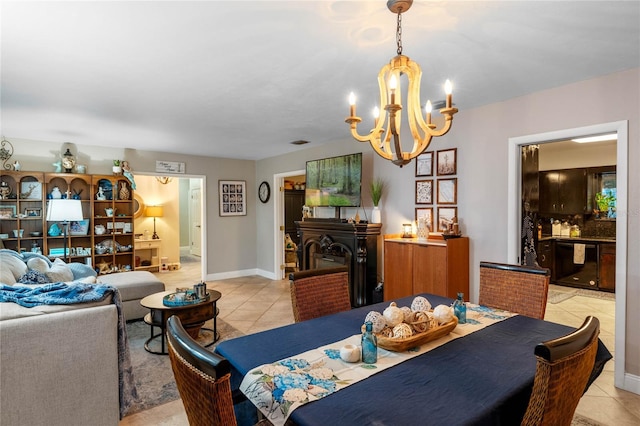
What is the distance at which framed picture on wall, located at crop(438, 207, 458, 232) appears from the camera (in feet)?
12.0

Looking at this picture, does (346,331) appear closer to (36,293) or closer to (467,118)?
(36,293)

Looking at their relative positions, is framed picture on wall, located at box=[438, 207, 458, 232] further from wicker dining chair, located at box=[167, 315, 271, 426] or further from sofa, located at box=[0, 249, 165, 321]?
sofa, located at box=[0, 249, 165, 321]

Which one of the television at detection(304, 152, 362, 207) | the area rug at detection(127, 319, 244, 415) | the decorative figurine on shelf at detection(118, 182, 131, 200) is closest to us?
the area rug at detection(127, 319, 244, 415)

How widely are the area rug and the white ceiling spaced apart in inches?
94.3

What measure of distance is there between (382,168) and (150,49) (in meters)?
3.02

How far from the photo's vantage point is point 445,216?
3.73 meters

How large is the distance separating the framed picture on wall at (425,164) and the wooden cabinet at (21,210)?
5.25 metres

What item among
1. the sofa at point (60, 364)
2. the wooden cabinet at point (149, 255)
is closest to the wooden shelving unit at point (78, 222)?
the wooden cabinet at point (149, 255)

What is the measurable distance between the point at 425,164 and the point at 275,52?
2318 mm

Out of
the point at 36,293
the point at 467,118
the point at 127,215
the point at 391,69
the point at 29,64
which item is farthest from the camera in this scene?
the point at 127,215

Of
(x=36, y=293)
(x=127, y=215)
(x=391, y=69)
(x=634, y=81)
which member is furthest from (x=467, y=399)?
(x=127, y=215)

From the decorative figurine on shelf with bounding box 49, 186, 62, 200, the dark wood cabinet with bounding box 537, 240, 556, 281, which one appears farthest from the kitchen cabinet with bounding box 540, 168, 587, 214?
the decorative figurine on shelf with bounding box 49, 186, 62, 200

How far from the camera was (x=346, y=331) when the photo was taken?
1714 mm

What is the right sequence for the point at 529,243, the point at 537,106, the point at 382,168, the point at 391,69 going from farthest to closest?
the point at 382,168
the point at 529,243
the point at 537,106
the point at 391,69
